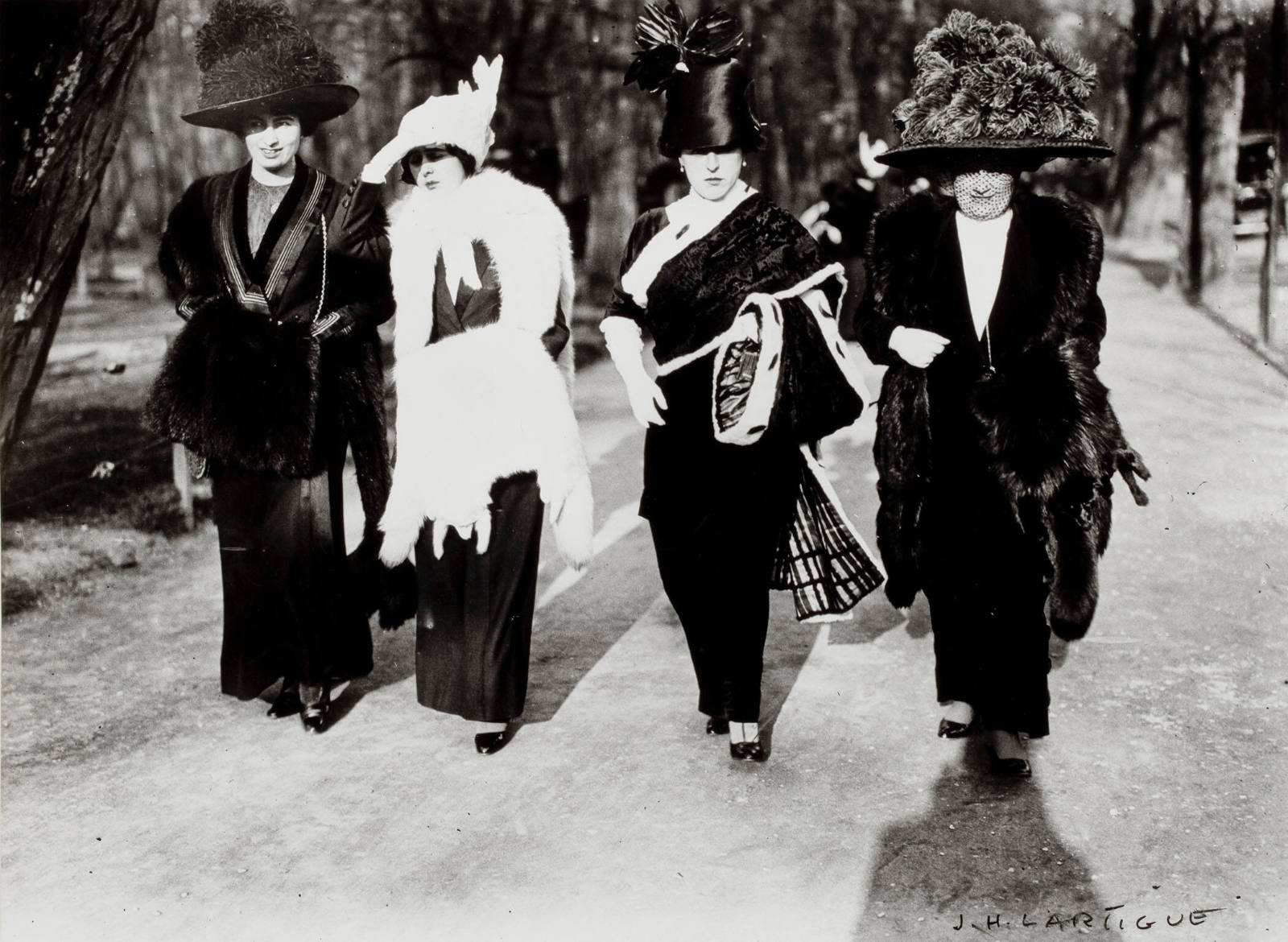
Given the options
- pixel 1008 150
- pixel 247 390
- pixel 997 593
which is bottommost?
pixel 997 593

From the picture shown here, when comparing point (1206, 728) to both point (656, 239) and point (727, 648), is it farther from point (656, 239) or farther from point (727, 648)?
point (656, 239)

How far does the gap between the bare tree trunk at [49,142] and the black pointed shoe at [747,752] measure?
3.75m

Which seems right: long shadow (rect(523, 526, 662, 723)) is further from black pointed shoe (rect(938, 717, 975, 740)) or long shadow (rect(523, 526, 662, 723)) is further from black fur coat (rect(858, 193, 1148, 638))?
black fur coat (rect(858, 193, 1148, 638))

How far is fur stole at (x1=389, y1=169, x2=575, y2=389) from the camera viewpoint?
4.25 meters

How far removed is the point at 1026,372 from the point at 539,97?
11575 millimetres

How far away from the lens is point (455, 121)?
163 inches

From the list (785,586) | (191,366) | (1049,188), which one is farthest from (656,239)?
(1049,188)

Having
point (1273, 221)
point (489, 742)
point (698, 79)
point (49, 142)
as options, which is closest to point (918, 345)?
point (698, 79)

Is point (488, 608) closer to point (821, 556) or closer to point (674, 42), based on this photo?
point (821, 556)

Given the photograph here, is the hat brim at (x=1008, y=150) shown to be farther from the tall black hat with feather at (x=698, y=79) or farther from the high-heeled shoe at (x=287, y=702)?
the high-heeled shoe at (x=287, y=702)

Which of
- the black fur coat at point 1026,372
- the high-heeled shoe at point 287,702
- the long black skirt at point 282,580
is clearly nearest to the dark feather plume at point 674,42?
the black fur coat at point 1026,372

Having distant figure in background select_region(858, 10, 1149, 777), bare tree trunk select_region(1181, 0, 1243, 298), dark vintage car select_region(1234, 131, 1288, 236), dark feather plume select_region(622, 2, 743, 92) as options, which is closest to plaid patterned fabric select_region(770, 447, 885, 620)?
distant figure in background select_region(858, 10, 1149, 777)

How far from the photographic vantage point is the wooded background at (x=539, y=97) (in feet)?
18.9

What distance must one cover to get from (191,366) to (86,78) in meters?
2.07
